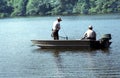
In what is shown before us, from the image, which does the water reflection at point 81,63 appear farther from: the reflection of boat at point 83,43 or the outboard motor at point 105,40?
the outboard motor at point 105,40

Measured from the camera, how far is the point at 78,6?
146 metres

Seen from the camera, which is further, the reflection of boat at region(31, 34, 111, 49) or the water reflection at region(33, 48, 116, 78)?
the reflection of boat at region(31, 34, 111, 49)

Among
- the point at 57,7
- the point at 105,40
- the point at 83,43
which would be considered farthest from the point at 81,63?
the point at 57,7

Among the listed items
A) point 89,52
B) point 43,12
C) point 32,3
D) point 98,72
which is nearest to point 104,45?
point 89,52

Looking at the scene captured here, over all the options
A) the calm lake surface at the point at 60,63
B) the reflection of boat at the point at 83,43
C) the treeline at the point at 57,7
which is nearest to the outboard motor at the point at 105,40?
the reflection of boat at the point at 83,43

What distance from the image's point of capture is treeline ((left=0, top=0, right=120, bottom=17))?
5313 inches

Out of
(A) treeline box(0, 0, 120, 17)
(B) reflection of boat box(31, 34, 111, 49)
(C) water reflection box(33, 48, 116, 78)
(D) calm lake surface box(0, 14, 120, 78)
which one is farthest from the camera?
(A) treeline box(0, 0, 120, 17)

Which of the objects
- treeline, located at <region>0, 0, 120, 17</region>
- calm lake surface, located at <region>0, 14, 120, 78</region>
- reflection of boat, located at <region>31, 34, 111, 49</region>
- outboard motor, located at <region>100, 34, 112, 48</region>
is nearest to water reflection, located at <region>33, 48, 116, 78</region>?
calm lake surface, located at <region>0, 14, 120, 78</region>

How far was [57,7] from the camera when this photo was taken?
145 meters

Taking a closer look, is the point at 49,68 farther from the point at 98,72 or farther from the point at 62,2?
the point at 62,2

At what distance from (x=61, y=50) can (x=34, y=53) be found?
173 cm

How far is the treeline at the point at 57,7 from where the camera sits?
134950 mm

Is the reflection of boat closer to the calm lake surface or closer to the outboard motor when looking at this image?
the outboard motor

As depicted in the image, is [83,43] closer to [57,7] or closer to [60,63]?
[60,63]
